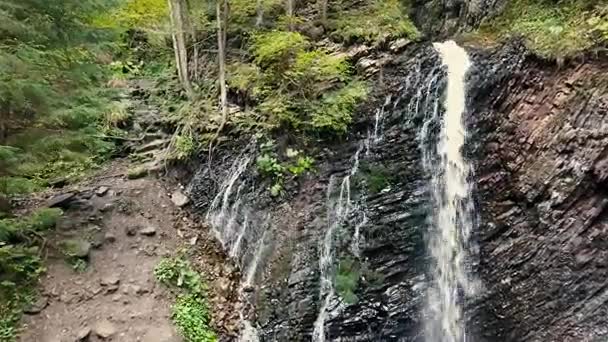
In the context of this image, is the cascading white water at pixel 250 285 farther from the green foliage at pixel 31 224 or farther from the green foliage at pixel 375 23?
the green foliage at pixel 375 23

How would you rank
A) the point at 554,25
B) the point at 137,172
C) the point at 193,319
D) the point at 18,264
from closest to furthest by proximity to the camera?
the point at 18,264 → the point at 193,319 → the point at 554,25 → the point at 137,172

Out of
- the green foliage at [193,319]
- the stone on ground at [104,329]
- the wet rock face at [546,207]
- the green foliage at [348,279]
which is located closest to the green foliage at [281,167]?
the green foliage at [348,279]

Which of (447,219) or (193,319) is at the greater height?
(447,219)

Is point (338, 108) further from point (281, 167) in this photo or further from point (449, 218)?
point (449, 218)

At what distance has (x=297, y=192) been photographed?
9.38 meters

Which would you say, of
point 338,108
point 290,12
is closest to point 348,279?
point 338,108

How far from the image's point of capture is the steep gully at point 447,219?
296 inches

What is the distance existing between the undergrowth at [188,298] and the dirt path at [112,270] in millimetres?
165

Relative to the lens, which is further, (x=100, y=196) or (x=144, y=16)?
(x=144, y=16)

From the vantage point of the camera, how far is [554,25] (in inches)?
369

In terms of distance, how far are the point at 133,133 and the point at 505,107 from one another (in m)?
8.28

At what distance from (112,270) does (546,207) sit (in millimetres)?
7268

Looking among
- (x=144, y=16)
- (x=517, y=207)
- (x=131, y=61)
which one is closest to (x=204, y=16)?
(x=144, y=16)

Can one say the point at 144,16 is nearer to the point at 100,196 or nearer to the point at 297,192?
the point at 100,196
